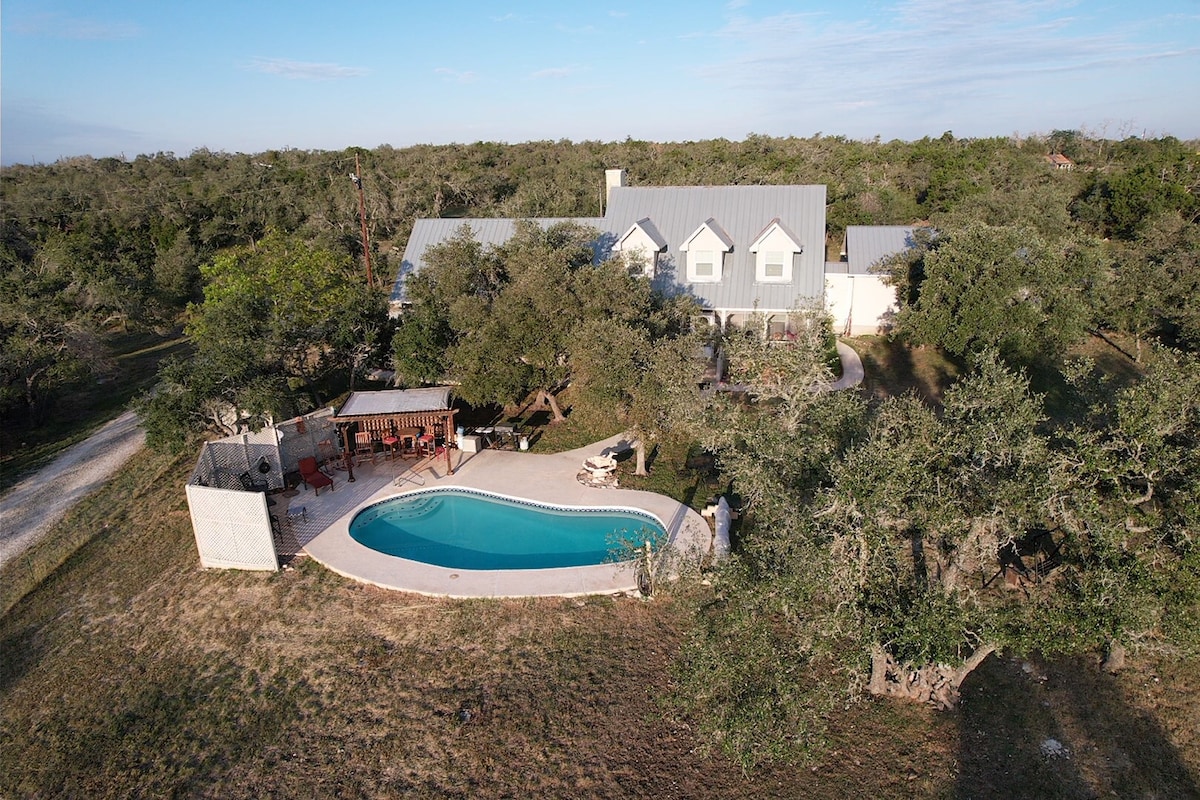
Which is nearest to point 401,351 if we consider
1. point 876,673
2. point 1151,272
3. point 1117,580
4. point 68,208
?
point 876,673

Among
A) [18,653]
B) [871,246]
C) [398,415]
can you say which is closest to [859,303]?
[871,246]

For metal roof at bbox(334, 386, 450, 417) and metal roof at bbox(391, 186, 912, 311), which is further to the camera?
metal roof at bbox(391, 186, 912, 311)

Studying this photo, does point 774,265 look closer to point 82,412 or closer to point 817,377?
point 817,377

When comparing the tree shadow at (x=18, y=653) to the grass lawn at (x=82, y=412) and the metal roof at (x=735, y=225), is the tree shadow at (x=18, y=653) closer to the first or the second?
the grass lawn at (x=82, y=412)

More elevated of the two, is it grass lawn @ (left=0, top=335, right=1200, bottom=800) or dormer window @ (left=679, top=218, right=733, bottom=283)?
dormer window @ (left=679, top=218, right=733, bottom=283)

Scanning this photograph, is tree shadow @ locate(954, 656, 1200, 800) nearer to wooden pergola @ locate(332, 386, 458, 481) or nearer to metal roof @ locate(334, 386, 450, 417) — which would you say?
wooden pergola @ locate(332, 386, 458, 481)

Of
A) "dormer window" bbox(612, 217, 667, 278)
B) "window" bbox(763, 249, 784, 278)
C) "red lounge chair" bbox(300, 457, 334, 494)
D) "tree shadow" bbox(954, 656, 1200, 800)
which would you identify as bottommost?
"tree shadow" bbox(954, 656, 1200, 800)

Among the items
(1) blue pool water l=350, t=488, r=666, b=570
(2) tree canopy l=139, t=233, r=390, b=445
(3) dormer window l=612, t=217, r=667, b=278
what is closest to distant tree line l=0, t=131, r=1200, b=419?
(2) tree canopy l=139, t=233, r=390, b=445
